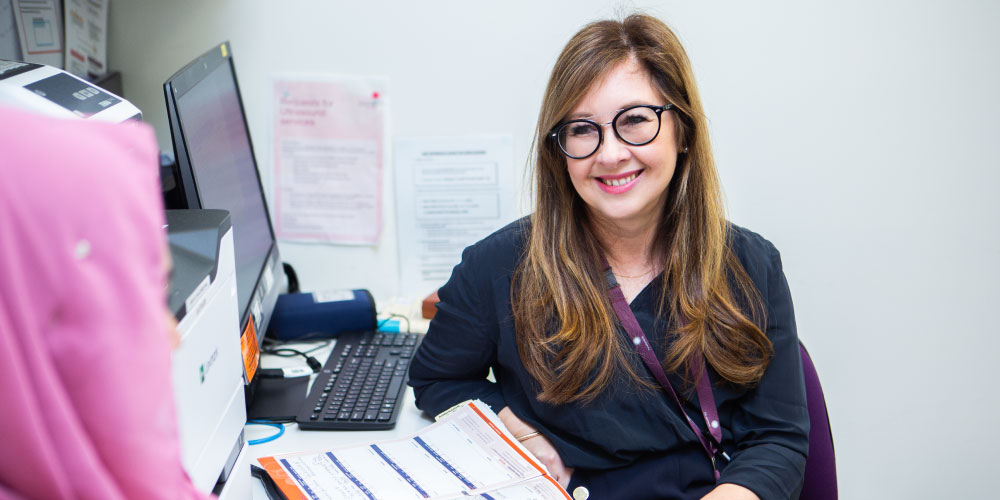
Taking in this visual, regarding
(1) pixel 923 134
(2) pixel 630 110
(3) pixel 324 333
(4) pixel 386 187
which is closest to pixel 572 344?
(2) pixel 630 110

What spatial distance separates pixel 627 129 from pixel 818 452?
23.3 inches

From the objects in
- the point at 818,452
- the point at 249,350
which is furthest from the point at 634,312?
the point at 249,350

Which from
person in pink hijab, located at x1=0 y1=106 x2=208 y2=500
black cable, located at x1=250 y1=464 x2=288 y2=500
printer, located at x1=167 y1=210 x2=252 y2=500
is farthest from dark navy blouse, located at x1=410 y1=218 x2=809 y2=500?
person in pink hijab, located at x1=0 y1=106 x2=208 y2=500

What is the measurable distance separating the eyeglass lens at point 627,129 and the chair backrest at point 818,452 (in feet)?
1.49

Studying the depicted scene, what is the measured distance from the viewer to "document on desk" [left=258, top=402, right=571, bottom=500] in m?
1.06

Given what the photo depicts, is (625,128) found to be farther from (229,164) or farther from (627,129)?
(229,164)

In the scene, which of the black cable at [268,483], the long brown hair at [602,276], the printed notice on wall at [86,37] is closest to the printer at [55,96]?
the black cable at [268,483]

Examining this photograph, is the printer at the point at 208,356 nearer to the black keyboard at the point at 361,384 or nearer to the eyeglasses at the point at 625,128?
the black keyboard at the point at 361,384

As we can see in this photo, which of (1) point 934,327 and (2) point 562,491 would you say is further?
(1) point 934,327

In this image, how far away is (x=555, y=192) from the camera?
133cm

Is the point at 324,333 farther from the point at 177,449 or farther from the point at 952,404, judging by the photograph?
the point at 952,404

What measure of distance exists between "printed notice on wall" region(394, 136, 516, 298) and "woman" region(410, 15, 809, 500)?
508mm

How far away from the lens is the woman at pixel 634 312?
121cm

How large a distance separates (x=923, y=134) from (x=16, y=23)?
1770 mm
